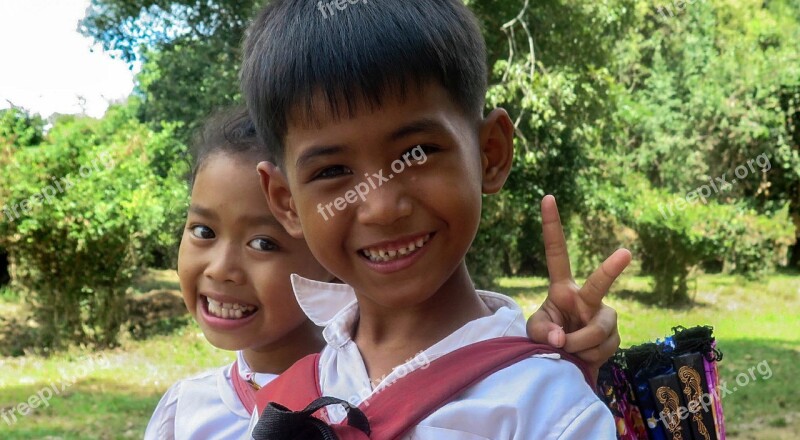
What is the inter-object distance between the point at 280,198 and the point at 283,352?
1.63 ft

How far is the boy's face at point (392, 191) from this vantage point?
1.13 metres

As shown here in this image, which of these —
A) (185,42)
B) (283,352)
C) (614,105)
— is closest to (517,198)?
(614,105)

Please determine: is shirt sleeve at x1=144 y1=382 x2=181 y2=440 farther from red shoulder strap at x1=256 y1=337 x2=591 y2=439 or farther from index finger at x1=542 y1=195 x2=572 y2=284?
index finger at x1=542 y1=195 x2=572 y2=284

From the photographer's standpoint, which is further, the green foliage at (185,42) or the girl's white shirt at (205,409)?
the green foliage at (185,42)

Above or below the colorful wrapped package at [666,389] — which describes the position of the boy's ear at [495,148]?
above

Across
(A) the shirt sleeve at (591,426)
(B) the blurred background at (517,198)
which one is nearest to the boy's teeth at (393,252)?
(A) the shirt sleeve at (591,426)

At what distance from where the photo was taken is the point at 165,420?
1.78 metres

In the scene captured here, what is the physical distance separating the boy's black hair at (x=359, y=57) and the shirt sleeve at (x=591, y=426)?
0.48 metres

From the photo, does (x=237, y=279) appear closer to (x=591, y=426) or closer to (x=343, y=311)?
(x=343, y=311)

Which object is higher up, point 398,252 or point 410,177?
point 410,177

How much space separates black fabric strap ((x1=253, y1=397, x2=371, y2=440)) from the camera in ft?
3.65
